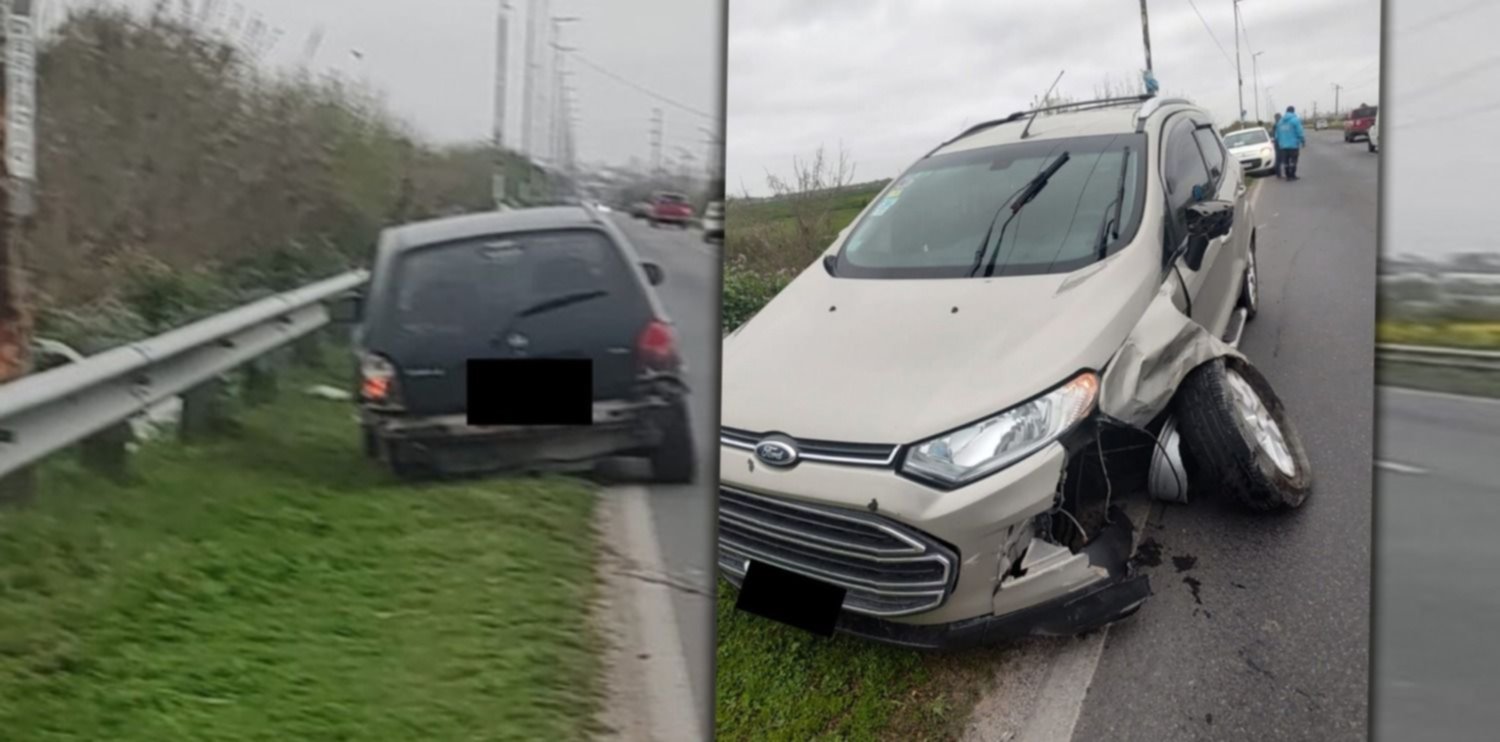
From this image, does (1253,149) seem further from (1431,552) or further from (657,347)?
(657,347)

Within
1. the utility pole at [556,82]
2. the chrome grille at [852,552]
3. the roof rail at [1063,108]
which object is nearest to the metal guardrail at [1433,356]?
the roof rail at [1063,108]

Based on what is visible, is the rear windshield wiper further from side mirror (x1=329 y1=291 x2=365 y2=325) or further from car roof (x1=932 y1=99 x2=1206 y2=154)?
car roof (x1=932 y1=99 x2=1206 y2=154)

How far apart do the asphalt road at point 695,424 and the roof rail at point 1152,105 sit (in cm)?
92

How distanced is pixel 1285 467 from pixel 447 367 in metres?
1.73

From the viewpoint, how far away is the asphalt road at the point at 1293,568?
1649mm

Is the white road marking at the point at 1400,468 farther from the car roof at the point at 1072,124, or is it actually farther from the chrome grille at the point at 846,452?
the chrome grille at the point at 846,452

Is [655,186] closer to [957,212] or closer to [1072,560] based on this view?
[957,212]

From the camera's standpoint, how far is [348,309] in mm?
1912

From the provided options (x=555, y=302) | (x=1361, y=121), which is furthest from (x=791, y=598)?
(x=1361, y=121)

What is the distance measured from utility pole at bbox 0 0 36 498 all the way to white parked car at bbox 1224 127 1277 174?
2600mm

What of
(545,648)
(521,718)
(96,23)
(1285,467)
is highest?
(96,23)

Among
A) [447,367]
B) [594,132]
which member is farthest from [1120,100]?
[447,367]

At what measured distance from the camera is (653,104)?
6.02 feet

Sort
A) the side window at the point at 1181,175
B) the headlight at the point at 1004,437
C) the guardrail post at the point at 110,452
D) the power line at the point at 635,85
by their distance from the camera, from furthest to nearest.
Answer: the guardrail post at the point at 110,452
the power line at the point at 635,85
the side window at the point at 1181,175
the headlight at the point at 1004,437
